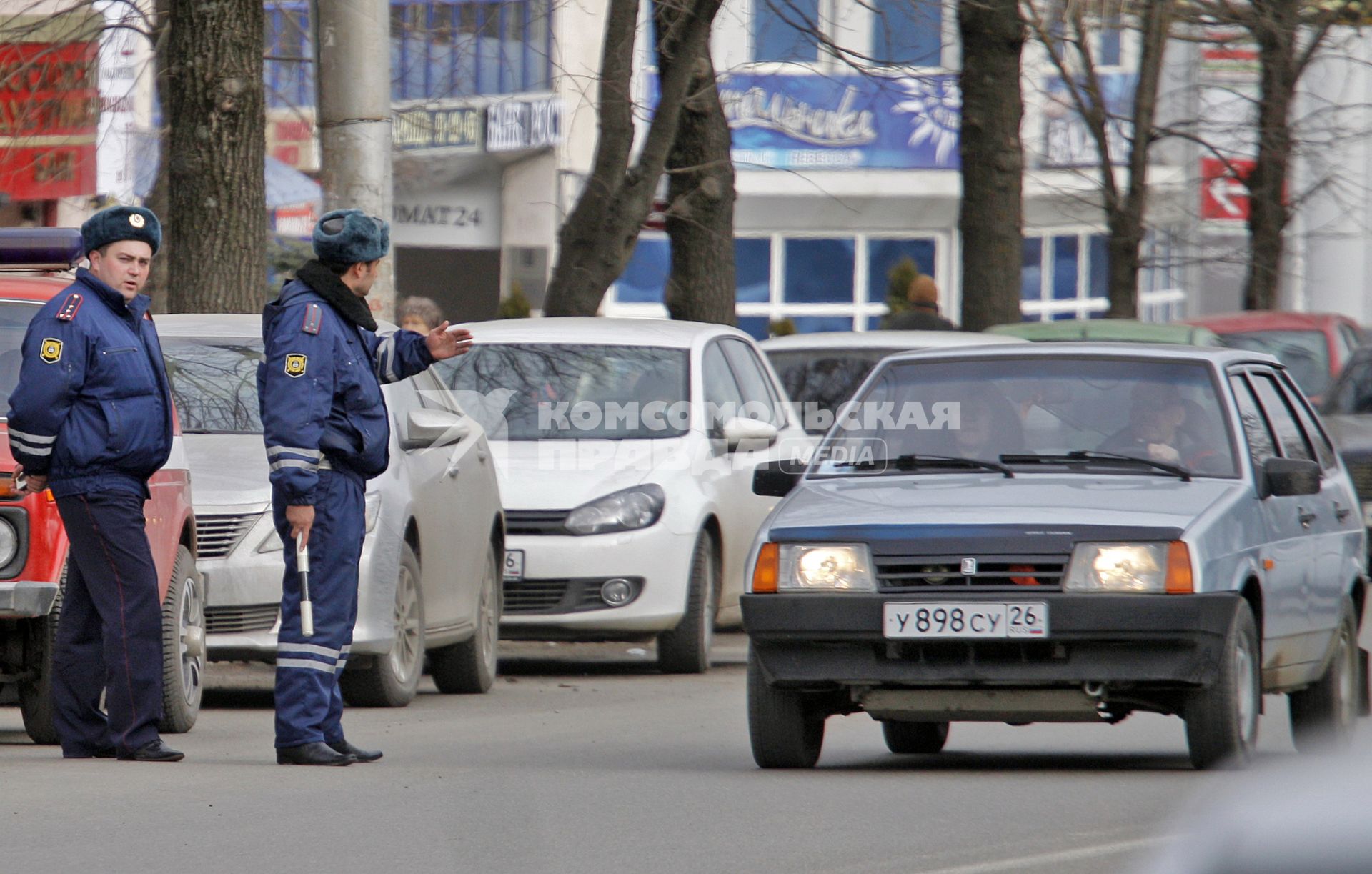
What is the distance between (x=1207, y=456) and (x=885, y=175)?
1260 inches

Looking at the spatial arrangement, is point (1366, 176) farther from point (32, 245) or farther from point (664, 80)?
point (32, 245)

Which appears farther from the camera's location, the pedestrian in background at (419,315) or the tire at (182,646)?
the pedestrian in background at (419,315)

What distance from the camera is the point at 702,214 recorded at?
1700cm

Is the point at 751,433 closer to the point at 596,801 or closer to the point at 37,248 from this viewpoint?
the point at 37,248

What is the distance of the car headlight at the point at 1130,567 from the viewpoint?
725 cm

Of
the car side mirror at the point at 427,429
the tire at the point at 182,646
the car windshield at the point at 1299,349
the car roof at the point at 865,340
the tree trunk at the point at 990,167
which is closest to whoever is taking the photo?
the tire at the point at 182,646

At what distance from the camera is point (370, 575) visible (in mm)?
9500

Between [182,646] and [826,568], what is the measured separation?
2.54 m

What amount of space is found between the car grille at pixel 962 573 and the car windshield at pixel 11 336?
3179 mm

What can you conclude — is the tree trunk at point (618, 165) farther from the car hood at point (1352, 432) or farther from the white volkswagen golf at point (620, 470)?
the car hood at point (1352, 432)

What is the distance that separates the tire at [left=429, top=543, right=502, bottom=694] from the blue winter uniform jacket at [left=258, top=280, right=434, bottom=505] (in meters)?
3.14

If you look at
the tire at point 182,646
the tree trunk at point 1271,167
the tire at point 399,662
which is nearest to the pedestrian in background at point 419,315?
the tire at point 399,662

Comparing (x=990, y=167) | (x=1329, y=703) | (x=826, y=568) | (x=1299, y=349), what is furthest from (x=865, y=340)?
(x=1299, y=349)

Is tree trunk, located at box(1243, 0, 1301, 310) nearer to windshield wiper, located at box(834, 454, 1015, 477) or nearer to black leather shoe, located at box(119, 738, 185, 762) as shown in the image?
windshield wiper, located at box(834, 454, 1015, 477)
